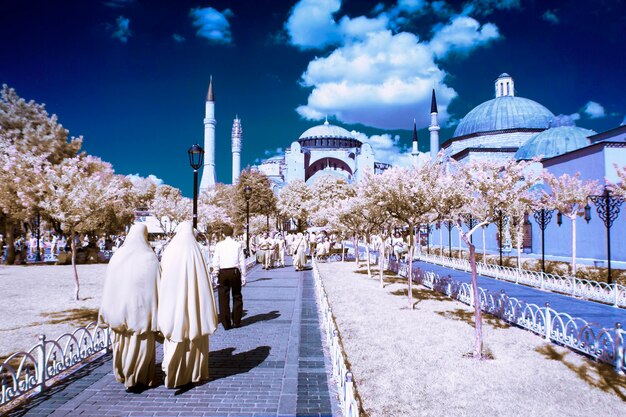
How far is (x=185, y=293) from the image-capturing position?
16.5 ft

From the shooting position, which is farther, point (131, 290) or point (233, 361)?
point (233, 361)

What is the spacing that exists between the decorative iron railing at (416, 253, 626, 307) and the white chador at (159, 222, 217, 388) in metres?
11.6

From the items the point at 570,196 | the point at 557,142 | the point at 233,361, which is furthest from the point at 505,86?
the point at 233,361

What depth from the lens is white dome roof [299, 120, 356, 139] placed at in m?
91.8

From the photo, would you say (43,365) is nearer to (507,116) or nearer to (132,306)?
(132,306)

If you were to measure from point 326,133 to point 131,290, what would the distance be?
89.8 m

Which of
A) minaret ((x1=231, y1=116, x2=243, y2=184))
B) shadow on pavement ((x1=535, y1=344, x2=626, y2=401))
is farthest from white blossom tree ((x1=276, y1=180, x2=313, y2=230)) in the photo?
shadow on pavement ((x1=535, y1=344, x2=626, y2=401))

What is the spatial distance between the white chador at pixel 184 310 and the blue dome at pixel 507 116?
156 feet

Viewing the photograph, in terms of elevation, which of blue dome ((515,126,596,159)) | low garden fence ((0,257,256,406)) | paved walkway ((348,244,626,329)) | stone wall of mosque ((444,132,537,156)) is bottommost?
paved walkway ((348,244,626,329))

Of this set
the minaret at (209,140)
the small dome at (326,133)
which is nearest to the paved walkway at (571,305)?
the minaret at (209,140)

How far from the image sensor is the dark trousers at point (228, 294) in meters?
8.44

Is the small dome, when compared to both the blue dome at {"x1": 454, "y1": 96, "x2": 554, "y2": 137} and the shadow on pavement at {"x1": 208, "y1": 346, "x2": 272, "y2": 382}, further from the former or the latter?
the shadow on pavement at {"x1": 208, "y1": 346, "x2": 272, "y2": 382}

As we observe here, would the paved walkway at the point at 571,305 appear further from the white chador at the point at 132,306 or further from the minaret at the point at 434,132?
the minaret at the point at 434,132

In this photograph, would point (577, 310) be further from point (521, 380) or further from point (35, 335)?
point (35, 335)
